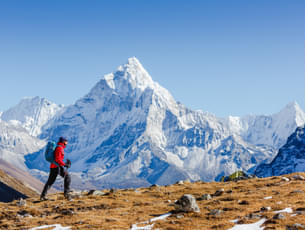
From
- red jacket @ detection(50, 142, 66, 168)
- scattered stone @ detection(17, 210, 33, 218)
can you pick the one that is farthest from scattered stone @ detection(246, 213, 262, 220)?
red jacket @ detection(50, 142, 66, 168)

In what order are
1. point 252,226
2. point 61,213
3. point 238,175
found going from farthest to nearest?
point 238,175 → point 61,213 → point 252,226

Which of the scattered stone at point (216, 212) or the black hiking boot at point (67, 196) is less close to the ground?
the black hiking boot at point (67, 196)

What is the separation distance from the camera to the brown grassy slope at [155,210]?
22.1m

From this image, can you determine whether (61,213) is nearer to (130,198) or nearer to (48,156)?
(48,156)

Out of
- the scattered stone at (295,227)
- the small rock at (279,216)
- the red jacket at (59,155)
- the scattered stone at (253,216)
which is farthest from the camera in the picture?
the red jacket at (59,155)

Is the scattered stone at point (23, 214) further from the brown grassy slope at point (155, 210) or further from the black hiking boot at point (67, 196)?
the black hiking boot at point (67, 196)

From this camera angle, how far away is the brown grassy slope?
22062 millimetres

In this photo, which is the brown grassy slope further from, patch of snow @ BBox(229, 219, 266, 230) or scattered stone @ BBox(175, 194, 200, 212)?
scattered stone @ BBox(175, 194, 200, 212)

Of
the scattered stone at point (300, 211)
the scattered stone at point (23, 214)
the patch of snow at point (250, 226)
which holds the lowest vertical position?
the patch of snow at point (250, 226)

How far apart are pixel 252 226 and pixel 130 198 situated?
13.5m

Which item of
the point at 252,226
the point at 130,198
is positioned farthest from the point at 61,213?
the point at 252,226

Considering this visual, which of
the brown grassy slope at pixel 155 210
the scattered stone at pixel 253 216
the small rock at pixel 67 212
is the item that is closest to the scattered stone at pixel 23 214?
the brown grassy slope at pixel 155 210

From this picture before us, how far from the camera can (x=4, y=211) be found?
27609 mm

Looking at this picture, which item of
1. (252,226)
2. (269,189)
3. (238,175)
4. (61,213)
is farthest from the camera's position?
(238,175)
